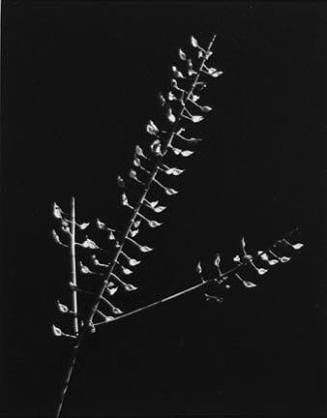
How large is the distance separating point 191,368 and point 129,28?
68 cm

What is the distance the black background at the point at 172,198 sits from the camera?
3.63 ft

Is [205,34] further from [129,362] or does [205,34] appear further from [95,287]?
[129,362]

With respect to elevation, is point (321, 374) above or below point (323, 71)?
below

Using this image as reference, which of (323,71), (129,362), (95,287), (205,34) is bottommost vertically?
(129,362)

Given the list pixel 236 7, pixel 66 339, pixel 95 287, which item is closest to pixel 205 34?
pixel 236 7

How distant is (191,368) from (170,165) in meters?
0.39

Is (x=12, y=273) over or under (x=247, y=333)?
over

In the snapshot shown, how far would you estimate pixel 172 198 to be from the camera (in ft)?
3.72

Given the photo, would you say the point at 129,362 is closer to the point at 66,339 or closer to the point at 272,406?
the point at 66,339

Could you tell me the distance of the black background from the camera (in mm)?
1107

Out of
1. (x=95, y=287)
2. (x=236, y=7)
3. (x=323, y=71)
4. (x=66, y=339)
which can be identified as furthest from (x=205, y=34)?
(x=66, y=339)

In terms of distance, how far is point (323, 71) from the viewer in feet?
3.85

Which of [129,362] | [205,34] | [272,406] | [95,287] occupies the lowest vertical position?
[272,406]

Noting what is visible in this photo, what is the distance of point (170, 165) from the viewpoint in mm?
1133
